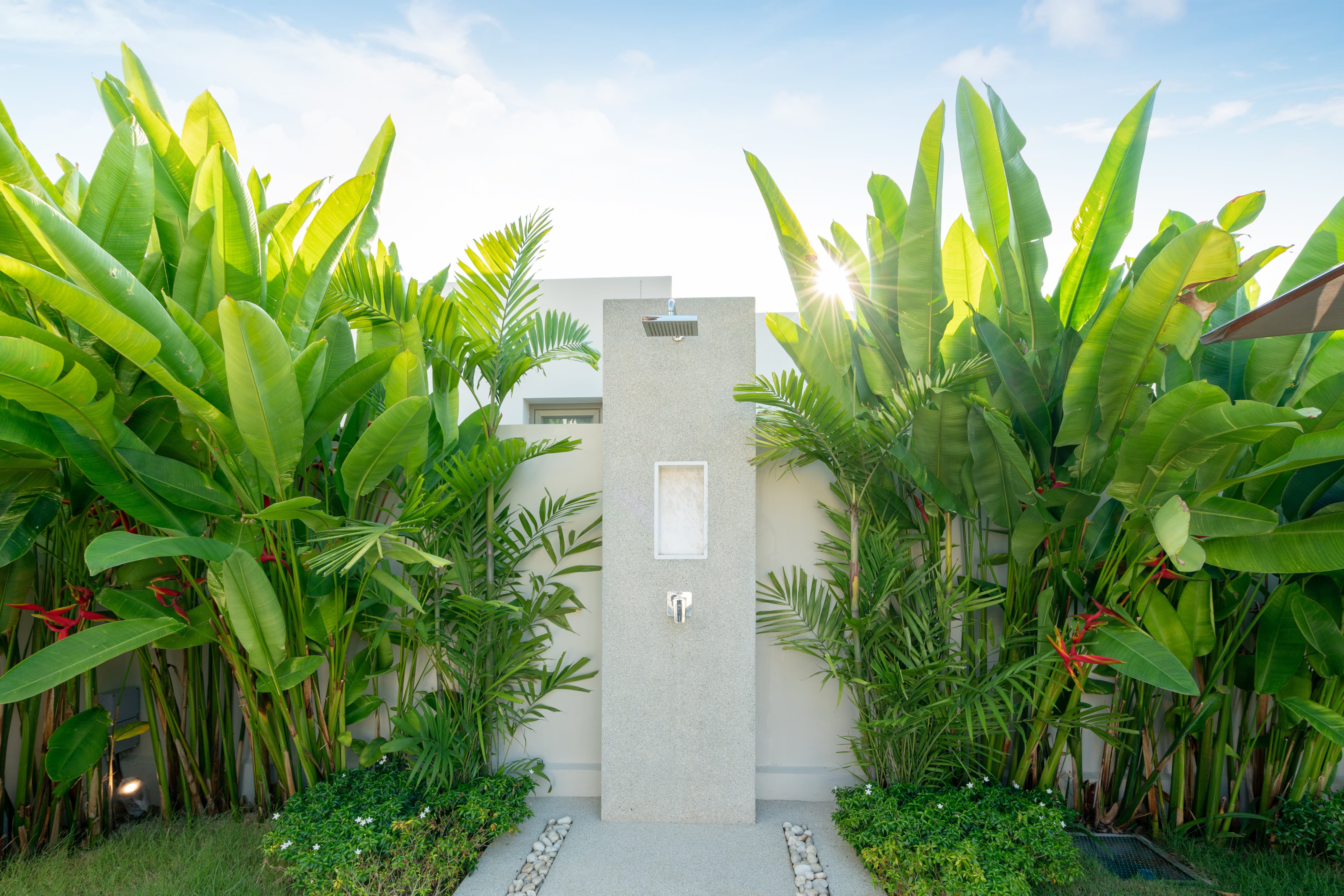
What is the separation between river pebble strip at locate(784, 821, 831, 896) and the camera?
8.21 ft

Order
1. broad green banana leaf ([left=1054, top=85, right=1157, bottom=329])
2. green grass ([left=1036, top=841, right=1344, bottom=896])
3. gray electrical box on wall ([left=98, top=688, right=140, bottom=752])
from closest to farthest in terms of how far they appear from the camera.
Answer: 1. green grass ([left=1036, top=841, right=1344, bottom=896])
2. broad green banana leaf ([left=1054, top=85, right=1157, bottom=329])
3. gray electrical box on wall ([left=98, top=688, right=140, bottom=752])

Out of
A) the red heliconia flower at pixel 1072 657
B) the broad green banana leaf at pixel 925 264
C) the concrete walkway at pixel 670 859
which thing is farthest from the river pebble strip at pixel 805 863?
the broad green banana leaf at pixel 925 264

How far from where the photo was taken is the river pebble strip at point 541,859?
8.36ft

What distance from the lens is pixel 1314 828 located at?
2691 mm

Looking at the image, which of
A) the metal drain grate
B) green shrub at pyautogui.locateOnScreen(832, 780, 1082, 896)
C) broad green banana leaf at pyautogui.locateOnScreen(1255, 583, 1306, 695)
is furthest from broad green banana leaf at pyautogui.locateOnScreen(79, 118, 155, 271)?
broad green banana leaf at pyautogui.locateOnScreen(1255, 583, 1306, 695)

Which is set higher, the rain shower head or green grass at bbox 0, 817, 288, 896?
the rain shower head

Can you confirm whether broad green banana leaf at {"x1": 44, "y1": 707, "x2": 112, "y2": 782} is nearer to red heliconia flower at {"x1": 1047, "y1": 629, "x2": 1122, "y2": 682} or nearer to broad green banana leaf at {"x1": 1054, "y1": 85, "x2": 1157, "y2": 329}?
red heliconia flower at {"x1": 1047, "y1": 629, "x2": 1122, "y2": 682}

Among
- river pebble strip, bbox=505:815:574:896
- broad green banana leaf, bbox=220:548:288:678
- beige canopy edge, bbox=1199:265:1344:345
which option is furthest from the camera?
river pebble strip, bbox=505:815:574:896

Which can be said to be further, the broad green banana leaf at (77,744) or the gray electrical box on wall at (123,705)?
the gray electrical box on wall at (123,705)

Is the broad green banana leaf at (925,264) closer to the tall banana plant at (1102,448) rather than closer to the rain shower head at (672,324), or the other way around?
the tall banana plant at (1102,448)

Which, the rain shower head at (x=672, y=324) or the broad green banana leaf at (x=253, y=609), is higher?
the rain shower head at (x=672, y=324)

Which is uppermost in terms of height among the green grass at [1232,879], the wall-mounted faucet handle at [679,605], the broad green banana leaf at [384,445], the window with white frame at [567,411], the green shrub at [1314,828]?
the window with white frame at [567,411]

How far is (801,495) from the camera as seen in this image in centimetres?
345

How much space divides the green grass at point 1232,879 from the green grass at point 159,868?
321 centimetres
